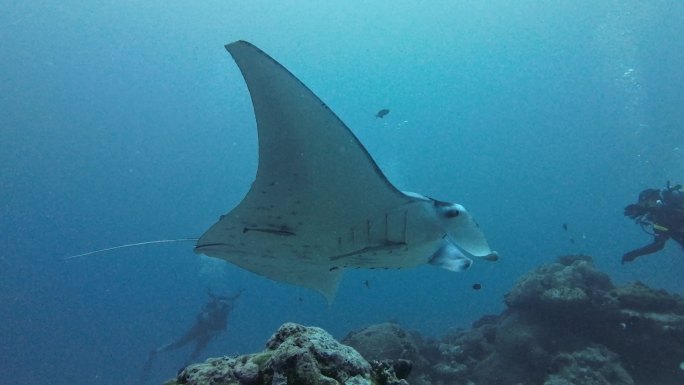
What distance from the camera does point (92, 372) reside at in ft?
135

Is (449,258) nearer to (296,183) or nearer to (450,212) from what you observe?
(450,212)

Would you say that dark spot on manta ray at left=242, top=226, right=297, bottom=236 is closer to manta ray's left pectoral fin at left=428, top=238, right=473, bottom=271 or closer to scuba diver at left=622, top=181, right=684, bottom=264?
manta ray's left pectoral fin at left=428, top=238, right=473, bottom=271

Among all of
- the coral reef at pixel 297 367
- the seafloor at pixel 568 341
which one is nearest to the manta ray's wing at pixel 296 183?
the coral reef at pixel 297 367

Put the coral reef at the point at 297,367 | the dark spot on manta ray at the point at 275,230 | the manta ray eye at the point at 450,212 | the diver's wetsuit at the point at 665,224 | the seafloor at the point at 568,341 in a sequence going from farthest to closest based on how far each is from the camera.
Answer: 1. the diver's wetsuit at the point at 665,224
2. the seafloor at the point at 568,341
3. the dark spot on manta ray at the point at 275,230
4. the manta ray eye at the point at 450,212
5. the coral reef at the point at 297,367

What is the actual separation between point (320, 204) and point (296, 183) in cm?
30

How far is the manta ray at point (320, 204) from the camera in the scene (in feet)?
11.3

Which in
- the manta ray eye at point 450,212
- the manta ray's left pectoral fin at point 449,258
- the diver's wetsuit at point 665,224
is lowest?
the manta ray's left pectoral fin at point 449,258

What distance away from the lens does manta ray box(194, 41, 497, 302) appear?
346cm

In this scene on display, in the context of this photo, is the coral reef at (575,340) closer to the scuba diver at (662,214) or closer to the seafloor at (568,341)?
the seafloor at (568,341)

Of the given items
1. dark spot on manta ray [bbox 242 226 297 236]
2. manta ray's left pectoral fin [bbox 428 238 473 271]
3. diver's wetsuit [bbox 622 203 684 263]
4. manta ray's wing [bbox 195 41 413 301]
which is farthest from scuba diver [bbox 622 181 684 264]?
dark spot on manta ray [bbox 242 226 297 236]

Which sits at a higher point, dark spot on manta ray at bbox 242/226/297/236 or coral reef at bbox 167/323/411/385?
dark spot on manta ray at bbox 242/226/297/236

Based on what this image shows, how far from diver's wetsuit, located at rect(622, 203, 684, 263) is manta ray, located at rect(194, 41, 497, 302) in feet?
26.5

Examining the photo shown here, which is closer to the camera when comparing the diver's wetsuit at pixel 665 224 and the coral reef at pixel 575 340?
the coral reef at pixel 575 340

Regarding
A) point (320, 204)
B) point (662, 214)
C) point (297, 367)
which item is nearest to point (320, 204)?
point (320, 204)
